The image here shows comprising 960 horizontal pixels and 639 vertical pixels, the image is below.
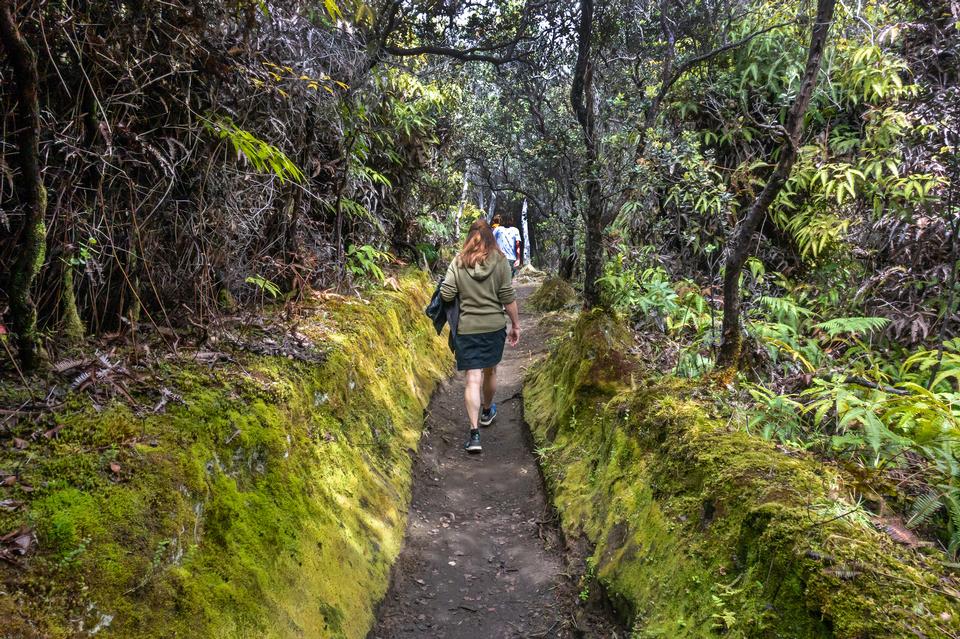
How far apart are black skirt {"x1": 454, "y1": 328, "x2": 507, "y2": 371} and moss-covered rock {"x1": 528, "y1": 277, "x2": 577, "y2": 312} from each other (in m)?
6.63

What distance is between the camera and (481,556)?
4520 millimetres

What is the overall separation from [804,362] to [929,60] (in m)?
6.38

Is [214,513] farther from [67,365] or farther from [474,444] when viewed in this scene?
[474,444]

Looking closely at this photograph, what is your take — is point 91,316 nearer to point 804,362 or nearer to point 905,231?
point 804,362

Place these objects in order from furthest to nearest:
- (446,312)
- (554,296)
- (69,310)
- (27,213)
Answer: (554,296) < (446,312) < (69,310) < (27,213)

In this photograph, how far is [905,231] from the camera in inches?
252

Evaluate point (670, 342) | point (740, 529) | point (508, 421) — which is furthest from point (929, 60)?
point (740, 529)

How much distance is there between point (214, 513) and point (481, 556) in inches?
99.2

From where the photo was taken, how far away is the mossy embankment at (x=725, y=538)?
6.45ft

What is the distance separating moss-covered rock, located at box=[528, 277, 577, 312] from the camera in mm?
13484

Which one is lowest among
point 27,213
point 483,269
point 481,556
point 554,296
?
point 481,556

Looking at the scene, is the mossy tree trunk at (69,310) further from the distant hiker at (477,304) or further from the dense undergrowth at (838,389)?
the dense undergrowth at (838,389)

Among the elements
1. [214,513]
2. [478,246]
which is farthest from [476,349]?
[214,513]

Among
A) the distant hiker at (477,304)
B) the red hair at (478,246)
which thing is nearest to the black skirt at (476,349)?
the distant hiker at (477,304)
